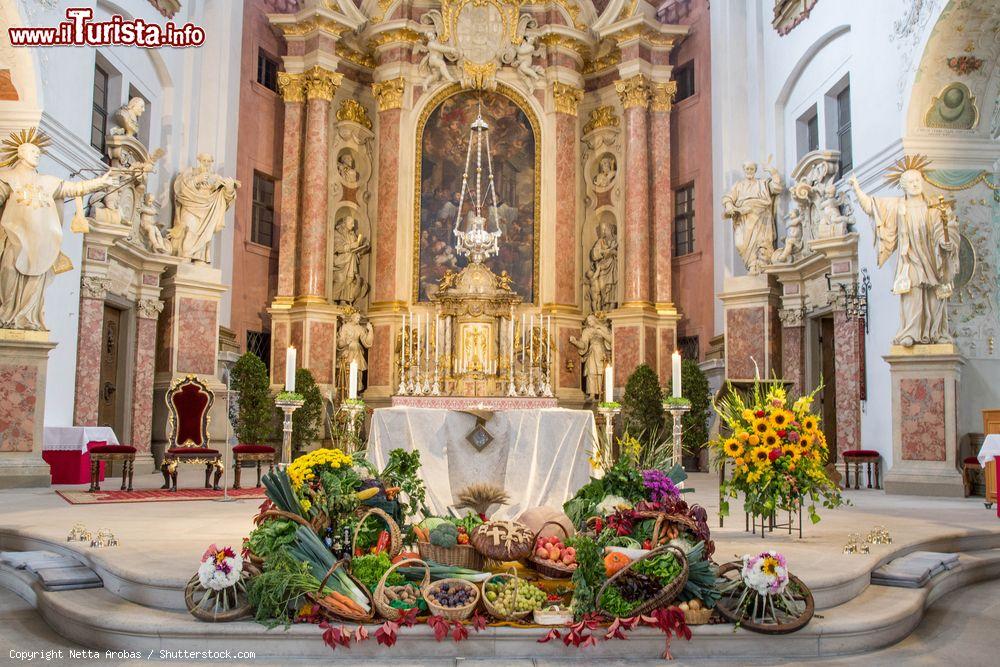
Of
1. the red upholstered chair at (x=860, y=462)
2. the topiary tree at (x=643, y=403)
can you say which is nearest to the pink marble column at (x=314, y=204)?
the topiary tree at (x=643, y=403)

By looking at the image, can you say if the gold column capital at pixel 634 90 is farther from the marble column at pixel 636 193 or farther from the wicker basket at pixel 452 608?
the wicker basket at pixel 452 608

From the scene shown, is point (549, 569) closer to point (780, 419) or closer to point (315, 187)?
point (780, 419)

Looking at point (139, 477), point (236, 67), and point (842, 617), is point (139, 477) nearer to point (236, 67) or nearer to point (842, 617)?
point (236, 67)

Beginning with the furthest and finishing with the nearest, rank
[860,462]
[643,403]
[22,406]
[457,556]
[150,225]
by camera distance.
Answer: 1. [643,403]
2. [150,225]
3. [860,462]
4. [22,406]
5. [457,556]

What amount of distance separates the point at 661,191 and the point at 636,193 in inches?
20.3

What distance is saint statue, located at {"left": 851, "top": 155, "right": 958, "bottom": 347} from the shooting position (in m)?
10.3

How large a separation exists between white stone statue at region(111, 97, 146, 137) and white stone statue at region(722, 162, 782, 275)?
905cm

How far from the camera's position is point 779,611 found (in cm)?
427

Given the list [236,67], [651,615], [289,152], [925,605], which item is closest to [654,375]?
[289,152]

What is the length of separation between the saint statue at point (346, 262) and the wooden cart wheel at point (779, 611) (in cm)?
1343

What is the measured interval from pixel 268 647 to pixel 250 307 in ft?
42.8

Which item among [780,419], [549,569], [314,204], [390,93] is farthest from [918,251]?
[390,93]

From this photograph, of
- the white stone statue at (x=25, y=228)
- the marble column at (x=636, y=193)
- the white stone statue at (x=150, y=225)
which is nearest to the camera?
the white stone statue at (x=25, y=228)

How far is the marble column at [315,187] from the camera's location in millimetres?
16266
